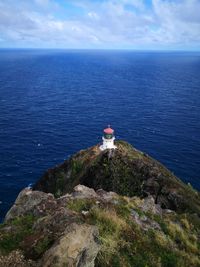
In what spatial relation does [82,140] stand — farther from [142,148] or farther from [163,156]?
[163,156]

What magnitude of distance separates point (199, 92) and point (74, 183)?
13336 cm

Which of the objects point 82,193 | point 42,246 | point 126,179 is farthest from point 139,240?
point 126,179

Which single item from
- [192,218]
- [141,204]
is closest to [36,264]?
[141,204]

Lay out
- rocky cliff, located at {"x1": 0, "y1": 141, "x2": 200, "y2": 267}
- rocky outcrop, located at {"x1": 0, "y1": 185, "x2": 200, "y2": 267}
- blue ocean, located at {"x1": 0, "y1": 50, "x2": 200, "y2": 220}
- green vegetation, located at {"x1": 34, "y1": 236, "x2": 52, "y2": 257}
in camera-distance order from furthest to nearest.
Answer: blue ocean, located at {"x1": 0, "y1": 50, "x2": 200, "y2": 220}
green vegetation, located at {"x1": 34, "y1": 236, "x2": 52, "y2": 257}
rocky cliff, located at {"x1": 0, "y1": 141, "x2": 200, "y2": 267}
rocky outcrop, located at {"x1": 0, "y1": 185, "x2": 200, "y2": 267}

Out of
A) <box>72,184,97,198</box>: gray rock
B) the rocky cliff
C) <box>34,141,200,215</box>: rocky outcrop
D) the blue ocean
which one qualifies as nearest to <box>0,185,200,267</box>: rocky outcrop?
the rocky cliff

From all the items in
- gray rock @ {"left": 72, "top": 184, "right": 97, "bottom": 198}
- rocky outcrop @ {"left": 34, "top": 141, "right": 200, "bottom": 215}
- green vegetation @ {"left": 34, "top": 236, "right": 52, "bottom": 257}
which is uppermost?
green vegetation @ {"left": 34, "top": 236, "right": 52, "bottom": 257}

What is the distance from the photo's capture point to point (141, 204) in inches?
1257

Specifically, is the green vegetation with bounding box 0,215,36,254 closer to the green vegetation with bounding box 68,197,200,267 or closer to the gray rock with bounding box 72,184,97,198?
the green vegetation with bounding box 68,197,200,267

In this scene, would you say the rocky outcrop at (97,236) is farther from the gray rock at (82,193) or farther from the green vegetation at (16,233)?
the gray rock at (82,193)

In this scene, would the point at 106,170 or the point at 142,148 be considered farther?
the point at 142,148

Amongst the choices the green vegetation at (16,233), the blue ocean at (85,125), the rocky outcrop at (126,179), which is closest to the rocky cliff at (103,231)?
the green vegetation at (16,233)

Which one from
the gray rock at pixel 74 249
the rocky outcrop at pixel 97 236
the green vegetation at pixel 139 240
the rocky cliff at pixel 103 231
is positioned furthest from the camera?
the green vegetation at pixel 139 240

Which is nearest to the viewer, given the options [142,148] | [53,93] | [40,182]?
[40,182]

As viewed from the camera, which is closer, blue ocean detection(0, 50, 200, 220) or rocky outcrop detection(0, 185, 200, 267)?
rocky outcrop detection(0, 185, 200, 267)
